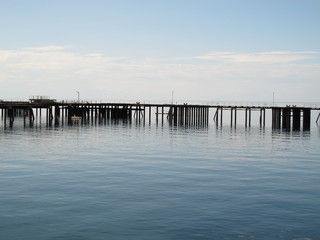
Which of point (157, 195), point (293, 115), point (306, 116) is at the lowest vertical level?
point (157, 195)

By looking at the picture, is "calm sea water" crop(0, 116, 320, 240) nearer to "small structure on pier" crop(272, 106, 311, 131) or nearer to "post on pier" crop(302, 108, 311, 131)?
"small structure on pier" crop(272, 106, 311, 131)

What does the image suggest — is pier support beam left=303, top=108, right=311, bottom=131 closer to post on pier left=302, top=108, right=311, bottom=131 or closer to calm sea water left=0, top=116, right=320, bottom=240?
post on pier left=302, top=108, right=311, bottom=131

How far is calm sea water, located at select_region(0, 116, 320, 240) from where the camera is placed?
17656 mm

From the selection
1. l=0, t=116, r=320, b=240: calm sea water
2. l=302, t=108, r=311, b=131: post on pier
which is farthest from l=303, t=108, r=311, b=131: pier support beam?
l=0, t=116, r=320, b=240: calm sea water

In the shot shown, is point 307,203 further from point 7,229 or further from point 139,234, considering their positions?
point 7,229

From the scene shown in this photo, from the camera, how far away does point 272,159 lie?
40938 millimetres

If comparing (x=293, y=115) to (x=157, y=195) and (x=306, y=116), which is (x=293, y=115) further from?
(x=157, y=195)

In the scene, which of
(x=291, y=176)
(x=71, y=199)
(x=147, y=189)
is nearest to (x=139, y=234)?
(x=71, y=199)

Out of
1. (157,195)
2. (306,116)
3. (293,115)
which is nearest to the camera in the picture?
(157,195)

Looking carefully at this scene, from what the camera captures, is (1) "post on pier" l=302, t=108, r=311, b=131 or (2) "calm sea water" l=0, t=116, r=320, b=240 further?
(1) "post on pier" l=302, t=108, r=311, b=131

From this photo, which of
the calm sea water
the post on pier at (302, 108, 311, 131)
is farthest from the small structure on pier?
the calm sea water

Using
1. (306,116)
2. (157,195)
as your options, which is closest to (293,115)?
(306,116)

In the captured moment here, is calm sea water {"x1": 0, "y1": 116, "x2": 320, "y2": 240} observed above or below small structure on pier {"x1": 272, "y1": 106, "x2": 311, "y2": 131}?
below

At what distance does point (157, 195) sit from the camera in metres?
24.0
